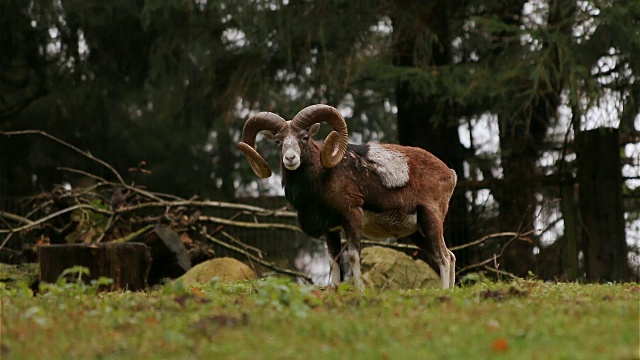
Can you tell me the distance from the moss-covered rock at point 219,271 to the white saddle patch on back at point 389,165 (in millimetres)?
3435

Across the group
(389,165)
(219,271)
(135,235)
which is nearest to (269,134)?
(389,165)

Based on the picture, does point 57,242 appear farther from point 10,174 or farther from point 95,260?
point 10,174

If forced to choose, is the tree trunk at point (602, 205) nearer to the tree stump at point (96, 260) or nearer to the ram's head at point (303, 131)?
the ram's head at point (303, 131)

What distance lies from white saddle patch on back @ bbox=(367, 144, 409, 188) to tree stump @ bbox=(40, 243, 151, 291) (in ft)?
13.2

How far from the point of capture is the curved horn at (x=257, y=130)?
10.4m

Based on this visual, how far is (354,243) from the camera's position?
10.0 m

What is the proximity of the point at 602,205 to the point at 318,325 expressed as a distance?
9.91 m

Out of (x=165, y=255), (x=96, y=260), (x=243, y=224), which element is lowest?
(x=165, y=255)

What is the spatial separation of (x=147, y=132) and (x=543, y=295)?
56.1ft

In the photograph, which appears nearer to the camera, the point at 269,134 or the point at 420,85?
the point at 269,134

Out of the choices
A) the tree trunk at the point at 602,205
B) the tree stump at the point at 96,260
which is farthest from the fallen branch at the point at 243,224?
the tree trunk at the point at 602,205

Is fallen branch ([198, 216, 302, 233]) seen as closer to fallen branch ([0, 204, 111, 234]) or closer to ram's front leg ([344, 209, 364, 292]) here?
fallen branch ([0, 204, 111, 234])

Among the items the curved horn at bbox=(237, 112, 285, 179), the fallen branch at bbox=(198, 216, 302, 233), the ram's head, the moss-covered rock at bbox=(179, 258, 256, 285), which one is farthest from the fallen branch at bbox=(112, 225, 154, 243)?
the ram's head

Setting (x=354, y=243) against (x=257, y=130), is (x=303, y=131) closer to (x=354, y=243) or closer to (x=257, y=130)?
(x=257, y=130)
